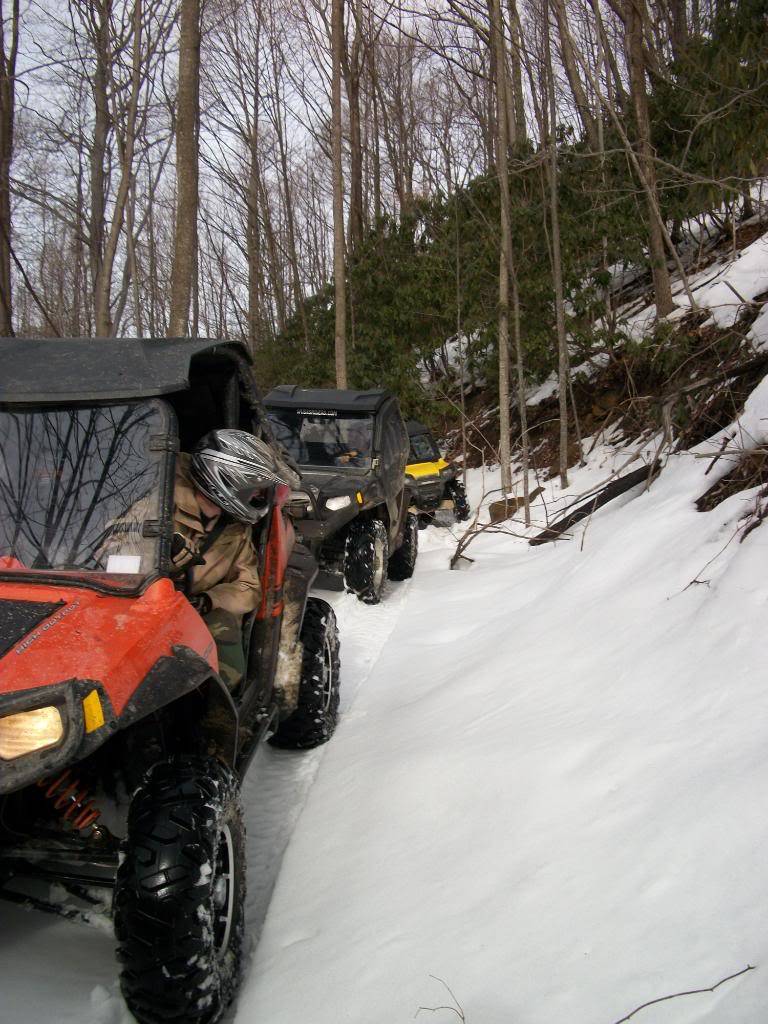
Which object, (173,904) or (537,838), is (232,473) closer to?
(173,904)

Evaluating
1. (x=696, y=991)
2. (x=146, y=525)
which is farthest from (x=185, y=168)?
(x=696, y=991)

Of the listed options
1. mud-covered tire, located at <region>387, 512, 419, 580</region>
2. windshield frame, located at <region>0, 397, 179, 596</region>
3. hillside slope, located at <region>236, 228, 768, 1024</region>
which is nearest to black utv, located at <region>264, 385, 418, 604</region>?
mud-covered tire, located at <region>387, 512, 419, 580</region>

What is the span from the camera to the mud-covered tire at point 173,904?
202cm

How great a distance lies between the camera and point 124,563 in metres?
2.55

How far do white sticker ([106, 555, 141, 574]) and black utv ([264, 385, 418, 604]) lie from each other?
→ 3.97m

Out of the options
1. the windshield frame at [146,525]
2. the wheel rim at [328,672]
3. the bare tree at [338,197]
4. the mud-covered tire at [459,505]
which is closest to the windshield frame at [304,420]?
the wheel rim at [328,672]

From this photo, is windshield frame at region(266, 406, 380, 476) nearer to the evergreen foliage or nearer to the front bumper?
the front bumper

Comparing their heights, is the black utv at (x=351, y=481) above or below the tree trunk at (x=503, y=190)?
below

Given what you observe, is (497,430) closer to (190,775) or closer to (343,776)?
(343,776)

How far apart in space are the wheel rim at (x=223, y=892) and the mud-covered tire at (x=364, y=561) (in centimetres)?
462

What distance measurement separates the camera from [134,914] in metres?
2.02

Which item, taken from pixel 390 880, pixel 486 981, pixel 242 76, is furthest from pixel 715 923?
pixel 242 76

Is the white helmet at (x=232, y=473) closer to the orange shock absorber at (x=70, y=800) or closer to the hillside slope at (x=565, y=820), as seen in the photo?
the orange shock absorber at (x=70, y=800)

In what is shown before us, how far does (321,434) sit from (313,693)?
4256 mm
